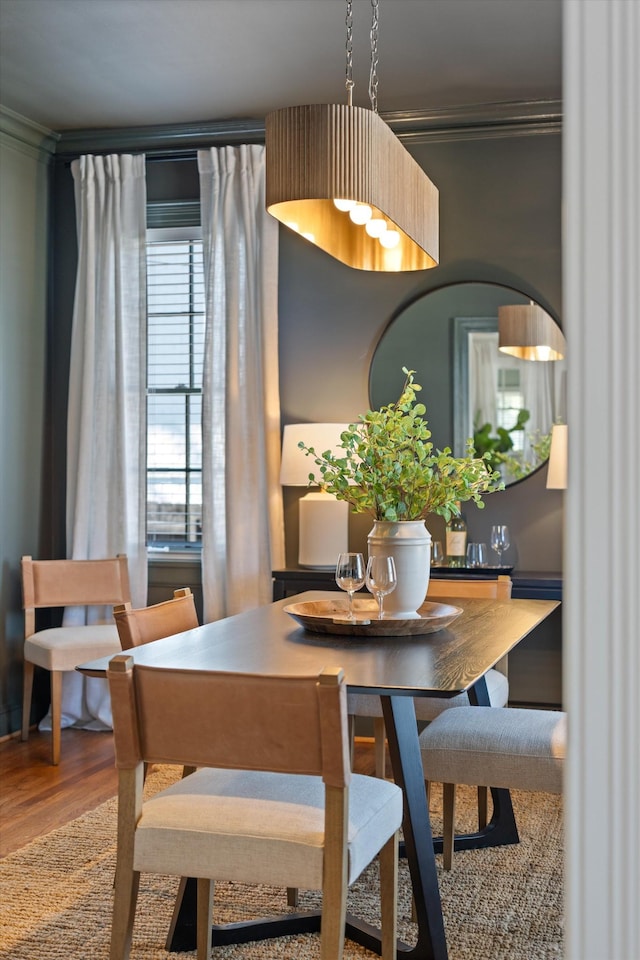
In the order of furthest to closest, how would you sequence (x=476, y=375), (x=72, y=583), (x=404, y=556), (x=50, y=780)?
(x=72, y=583)
(x=476, y=375)
(x=50, y=780)
(x=404, y=556)

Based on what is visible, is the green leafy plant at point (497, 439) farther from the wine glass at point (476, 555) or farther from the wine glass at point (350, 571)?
the wine glass at point (350, 571)

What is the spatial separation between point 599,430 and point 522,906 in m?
2.19

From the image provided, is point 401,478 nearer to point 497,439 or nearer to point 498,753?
point 498,753

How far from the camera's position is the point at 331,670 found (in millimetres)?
1662

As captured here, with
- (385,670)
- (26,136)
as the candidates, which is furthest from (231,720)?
(26,136)

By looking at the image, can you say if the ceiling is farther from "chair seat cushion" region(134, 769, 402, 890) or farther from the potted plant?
"chair seat cushion" region(134, 769, 402, 890)

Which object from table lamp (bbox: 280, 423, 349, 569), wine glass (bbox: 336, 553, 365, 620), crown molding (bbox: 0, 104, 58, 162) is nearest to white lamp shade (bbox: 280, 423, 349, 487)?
table lamp (bbox: 280, 423, 349, 569)

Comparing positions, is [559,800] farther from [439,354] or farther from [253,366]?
[253,366]

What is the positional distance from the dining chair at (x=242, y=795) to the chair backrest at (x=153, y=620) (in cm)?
59

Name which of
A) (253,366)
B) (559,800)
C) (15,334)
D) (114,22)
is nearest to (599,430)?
(559,800)

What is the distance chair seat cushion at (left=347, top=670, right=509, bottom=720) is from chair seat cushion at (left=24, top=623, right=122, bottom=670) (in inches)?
57.0

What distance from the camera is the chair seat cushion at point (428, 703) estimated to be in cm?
304

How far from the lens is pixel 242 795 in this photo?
77.1 inches

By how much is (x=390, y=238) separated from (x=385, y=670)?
4.65ft
